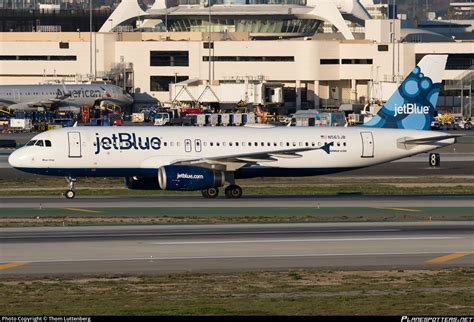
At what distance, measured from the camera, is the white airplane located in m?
63.9

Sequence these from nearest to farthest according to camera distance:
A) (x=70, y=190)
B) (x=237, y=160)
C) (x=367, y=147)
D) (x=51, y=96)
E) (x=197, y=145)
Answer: (x=70, y=190) < (x=237, y=160) < (x=197, y=145) < (x=367, y=147) < (x=51, y=96)

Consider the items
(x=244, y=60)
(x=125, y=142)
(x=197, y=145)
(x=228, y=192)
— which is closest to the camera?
(x=125, y=142)

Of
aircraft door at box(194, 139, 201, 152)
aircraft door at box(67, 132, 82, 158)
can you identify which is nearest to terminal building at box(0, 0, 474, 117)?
aircraft door at box(194, 139, 201, 152)

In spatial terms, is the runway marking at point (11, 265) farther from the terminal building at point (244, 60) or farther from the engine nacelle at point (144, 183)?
the terminal building at point (244, 60)

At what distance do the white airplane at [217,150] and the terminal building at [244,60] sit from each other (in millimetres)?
95495

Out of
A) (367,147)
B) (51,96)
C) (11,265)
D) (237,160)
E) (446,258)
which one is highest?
(51,96)

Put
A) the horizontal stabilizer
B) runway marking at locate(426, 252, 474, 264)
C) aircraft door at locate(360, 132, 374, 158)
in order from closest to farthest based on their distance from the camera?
runway marking at locate(426, 252, 474, 264) → aircraft door at locate(360, 132, 374, 158) → the horizontal stabilizer

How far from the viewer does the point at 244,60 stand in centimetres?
17550

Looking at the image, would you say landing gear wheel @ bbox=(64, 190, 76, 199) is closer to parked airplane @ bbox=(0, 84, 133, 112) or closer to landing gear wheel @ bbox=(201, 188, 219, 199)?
landing gear wheel @ bbox=(201, 188, 219, 199)

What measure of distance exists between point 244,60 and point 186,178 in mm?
113653

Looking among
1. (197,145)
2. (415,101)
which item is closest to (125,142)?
(197,145)

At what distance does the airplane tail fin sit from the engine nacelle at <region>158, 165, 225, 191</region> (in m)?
11.3

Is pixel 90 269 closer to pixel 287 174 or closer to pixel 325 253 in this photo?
pixel 325 253

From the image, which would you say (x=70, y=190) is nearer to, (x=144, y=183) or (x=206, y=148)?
(x=144, y=183)
